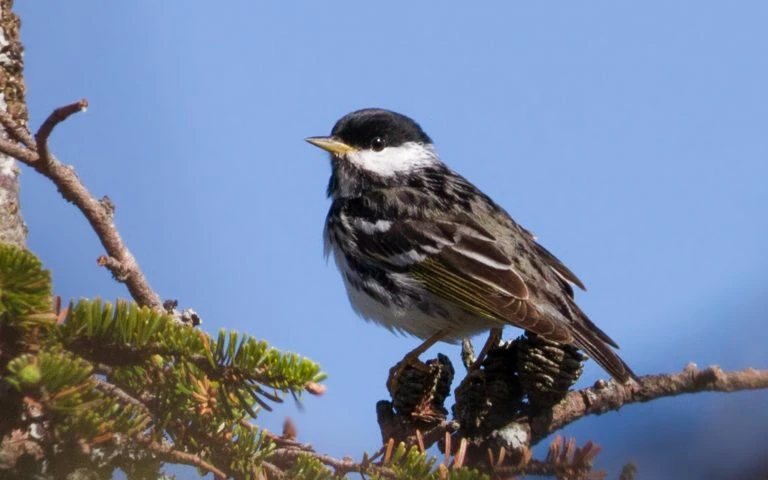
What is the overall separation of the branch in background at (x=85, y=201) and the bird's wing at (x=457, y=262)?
1774 millimetres

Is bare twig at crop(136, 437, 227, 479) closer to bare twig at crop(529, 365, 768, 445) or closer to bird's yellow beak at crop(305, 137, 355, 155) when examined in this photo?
bare twig at crop(529, 365, 768, 445)

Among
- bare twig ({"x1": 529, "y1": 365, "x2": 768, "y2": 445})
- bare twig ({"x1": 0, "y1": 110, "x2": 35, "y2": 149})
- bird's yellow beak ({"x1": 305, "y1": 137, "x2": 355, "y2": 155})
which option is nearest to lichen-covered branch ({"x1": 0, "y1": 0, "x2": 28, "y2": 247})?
bare twig ({"x1": 0, "y1": 110, "x2": 35, "y2": 149})

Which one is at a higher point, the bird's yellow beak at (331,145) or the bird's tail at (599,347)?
the bird's yellow beak at (331,145)

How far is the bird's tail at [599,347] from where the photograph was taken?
10.8 ft

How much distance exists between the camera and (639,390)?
308 centimetres

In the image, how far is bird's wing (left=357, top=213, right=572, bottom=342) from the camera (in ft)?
14.5

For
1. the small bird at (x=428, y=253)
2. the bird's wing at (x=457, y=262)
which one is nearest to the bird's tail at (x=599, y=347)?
the small bird at (x=428, y=253)

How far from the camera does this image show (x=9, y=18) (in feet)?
11.5

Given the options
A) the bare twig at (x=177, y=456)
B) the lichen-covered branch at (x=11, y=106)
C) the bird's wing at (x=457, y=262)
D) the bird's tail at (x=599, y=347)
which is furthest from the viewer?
the bird's wing at (x=457, y=262)

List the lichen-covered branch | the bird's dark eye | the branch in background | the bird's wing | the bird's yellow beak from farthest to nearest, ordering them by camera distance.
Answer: the bird's dark eye, the bird's yellow beak, the bird's wing, the lichen-covered branch, the branch in background

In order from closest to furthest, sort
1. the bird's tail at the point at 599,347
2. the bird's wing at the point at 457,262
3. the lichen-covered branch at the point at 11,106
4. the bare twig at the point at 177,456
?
the bare twig at the point at 177,456, the lichen-covered branch at the point at 11,106, the bird's tail at the point at 599,347, the bird's wing at the point at 457,262

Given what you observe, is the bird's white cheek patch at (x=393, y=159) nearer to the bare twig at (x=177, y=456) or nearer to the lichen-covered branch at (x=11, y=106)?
the lichen-covered branch at (x=11, y=106)

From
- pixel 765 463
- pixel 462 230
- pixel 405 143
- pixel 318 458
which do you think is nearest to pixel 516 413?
pixel 318 458

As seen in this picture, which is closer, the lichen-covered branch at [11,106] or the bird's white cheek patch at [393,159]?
the lichen-covered branch at [11,106]
